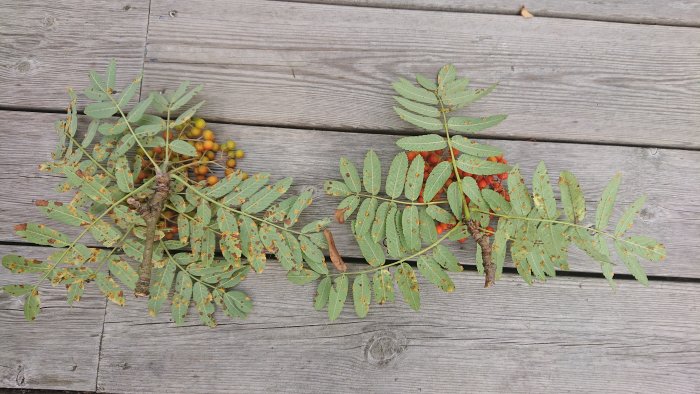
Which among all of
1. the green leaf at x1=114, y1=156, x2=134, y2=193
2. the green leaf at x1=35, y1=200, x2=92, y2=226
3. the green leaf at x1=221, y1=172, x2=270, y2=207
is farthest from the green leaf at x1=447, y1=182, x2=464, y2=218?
the green leaf at x1=35, y1=200, x2=92, y2=226

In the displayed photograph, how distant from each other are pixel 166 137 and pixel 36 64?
2.03 ft

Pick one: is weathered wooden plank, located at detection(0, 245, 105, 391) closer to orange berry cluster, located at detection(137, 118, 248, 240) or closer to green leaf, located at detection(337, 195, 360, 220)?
orange berry cluster, located at detection(137, 118, 248, 240)

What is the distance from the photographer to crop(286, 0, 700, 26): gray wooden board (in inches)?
70.4

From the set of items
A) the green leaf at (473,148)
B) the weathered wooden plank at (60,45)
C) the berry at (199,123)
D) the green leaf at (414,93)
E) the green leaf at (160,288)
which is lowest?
the green leaf at (160,288)

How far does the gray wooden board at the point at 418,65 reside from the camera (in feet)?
5.66

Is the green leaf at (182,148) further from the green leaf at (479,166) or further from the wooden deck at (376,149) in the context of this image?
the green leaf at (479,166)

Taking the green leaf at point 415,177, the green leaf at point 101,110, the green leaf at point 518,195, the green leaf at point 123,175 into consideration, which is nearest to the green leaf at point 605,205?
the green leaf at point 518,195

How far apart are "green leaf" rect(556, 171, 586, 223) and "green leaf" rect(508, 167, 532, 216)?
10 centimetres

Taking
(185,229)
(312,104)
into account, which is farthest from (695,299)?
(185,229)

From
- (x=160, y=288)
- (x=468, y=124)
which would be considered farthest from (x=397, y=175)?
(x=160, y=288)

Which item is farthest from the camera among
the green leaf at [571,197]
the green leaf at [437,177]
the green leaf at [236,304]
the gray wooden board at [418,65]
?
the gray wooden board at [418,65]

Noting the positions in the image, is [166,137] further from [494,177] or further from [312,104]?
[494,177]

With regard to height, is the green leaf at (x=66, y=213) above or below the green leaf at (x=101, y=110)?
below

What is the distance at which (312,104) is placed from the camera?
1732mm
